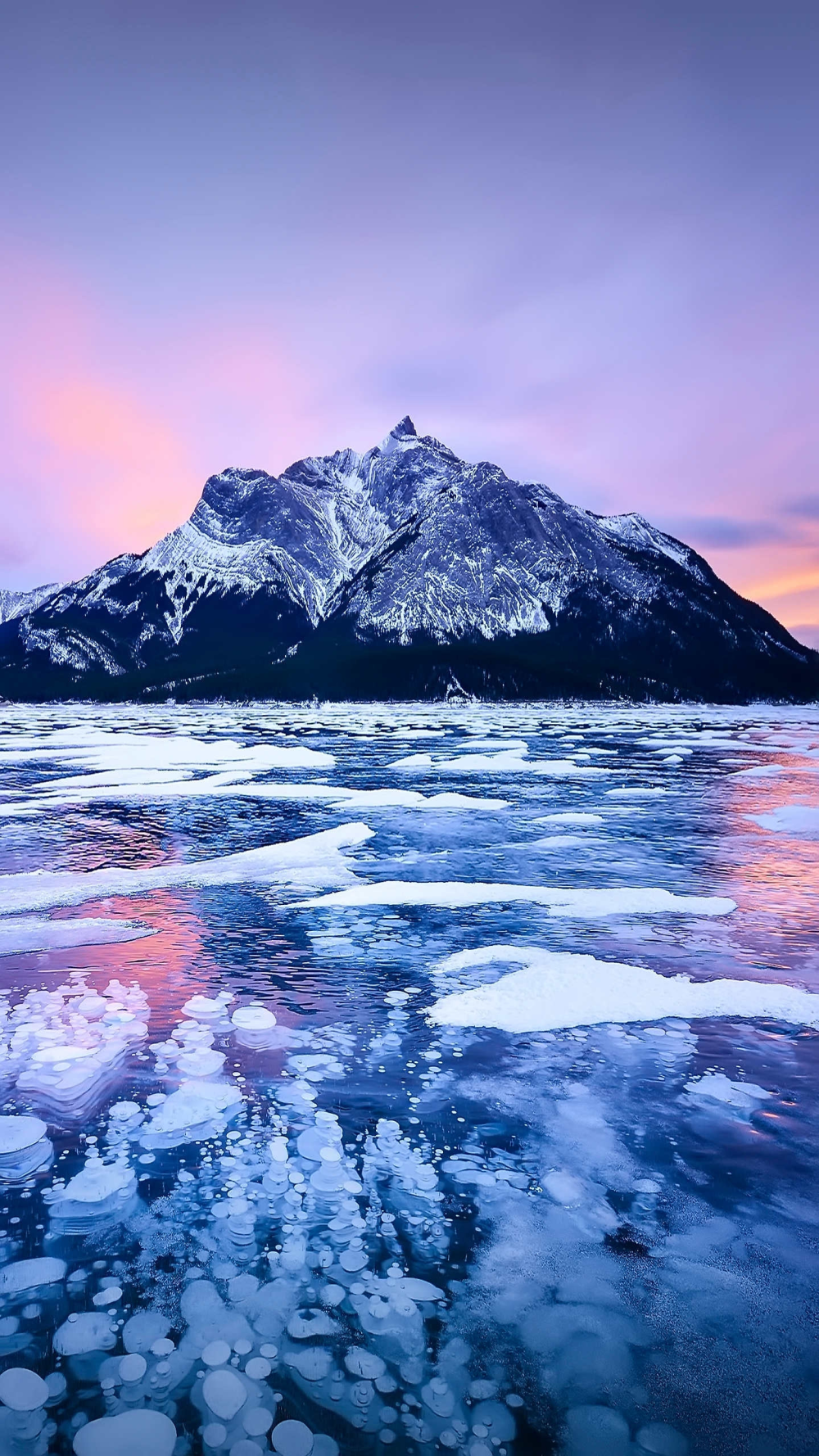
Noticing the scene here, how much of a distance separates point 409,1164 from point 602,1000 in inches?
191

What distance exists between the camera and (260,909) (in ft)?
53.2

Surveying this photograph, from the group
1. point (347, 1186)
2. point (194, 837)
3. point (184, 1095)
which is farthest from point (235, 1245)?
point (194, 837)

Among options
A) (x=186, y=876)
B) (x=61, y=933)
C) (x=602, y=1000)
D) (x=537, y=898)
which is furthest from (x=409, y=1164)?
(x=186, y=876)

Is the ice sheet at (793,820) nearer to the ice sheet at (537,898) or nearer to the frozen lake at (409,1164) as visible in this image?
the frozen lake at (409,1164)

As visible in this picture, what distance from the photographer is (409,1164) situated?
286 inches

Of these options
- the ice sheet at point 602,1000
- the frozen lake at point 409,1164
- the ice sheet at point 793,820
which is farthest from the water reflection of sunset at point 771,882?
the ice sheet at point 602,1000

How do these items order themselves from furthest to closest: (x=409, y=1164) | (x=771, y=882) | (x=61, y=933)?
(x=771, y=882) < (x=61, y=933) < (x=409, y=1164)

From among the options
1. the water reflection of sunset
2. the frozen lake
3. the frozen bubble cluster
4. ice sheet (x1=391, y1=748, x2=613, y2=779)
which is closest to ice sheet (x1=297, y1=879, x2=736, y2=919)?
the frozen lake

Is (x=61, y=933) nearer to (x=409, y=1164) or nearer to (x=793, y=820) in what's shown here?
(x=409, y=1164)

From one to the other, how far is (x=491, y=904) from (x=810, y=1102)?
858 cm

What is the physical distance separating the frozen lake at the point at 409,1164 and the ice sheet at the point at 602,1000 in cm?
7

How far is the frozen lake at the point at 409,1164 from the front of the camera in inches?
191

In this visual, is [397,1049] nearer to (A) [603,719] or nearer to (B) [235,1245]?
(B) [235,1245]

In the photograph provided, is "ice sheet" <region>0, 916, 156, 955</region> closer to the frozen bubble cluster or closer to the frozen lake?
the frozen lake
